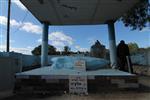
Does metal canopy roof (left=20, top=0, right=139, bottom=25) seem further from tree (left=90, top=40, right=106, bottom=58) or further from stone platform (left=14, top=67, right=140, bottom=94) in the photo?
stone platform (left=14, top=67, right=140, bottom=94)

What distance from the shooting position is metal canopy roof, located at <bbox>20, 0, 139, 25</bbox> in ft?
31.4

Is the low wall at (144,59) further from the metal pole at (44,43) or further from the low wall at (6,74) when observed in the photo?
the low wall at (6,74)

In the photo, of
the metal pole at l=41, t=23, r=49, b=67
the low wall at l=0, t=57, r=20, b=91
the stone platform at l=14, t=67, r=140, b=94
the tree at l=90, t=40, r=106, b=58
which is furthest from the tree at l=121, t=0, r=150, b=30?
the low wall at l=0, t=57, r=20, b=91

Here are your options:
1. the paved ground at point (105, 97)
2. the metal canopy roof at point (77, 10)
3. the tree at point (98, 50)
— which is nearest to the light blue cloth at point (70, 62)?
the paved ground at point (105, 97)

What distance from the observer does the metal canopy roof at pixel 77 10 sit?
9.59m

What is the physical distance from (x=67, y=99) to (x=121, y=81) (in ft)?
5.14

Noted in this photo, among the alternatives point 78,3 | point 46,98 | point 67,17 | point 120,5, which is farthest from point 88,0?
point 46,98

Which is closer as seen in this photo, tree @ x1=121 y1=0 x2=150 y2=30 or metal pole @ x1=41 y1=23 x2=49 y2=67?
metal pole @ x1=41 y1=23 x2=49 y2=67

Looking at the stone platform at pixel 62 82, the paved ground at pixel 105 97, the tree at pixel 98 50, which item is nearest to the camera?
the paved ground at pixel 105 97

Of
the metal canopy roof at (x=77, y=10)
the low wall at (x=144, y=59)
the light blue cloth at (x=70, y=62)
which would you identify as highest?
the metal canopy roof at (x=77, y=10)

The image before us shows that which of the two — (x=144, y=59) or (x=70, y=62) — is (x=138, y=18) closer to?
(x=144, y=59)

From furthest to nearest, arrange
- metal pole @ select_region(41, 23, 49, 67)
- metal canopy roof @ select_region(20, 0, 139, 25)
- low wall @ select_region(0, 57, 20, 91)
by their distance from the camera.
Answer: metal pole @ select_region(41, 23, 49, 67) < metal canopy roof @ select_region(20, 0, 139, 25) < low wall @ select_region(0, 57, 20, 91)

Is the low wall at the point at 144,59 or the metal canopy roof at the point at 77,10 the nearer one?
the metal canopy roof at the point at 77,10

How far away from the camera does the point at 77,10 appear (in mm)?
10820
